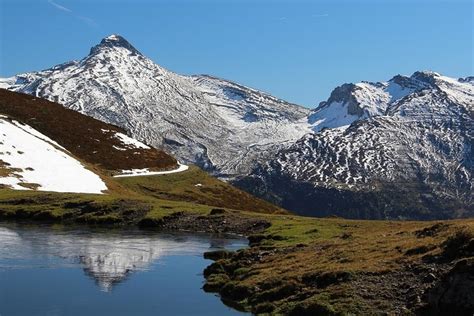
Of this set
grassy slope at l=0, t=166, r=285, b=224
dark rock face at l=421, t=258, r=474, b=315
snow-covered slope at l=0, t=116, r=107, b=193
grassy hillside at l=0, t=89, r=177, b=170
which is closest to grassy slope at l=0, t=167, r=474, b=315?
dark rock face at l=421, t=258, r=474, b=315

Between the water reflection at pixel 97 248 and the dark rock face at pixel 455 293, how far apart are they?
24.0 m

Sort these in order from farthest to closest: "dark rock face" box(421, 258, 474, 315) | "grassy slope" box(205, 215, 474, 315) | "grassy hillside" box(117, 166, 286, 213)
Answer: "grassy hillside" box(117, 166, 286, 213), "grassy slope" box(205, 215, 474, 315), "dark rock face" box(421, 258, 474, 315)

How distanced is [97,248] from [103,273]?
1487 cm

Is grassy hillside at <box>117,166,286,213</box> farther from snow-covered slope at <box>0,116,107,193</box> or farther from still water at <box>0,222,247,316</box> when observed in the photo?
still water at <box>0,222,247,316</box>

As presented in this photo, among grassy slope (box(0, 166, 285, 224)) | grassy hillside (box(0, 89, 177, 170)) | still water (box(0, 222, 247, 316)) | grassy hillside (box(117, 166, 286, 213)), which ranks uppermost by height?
grassy hillside (box(0, 89, 177, 170))

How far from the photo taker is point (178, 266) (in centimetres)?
6069

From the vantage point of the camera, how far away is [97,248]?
226 feet

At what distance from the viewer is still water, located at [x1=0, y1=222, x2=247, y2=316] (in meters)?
42.8

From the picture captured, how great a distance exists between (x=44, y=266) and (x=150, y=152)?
137899 mm

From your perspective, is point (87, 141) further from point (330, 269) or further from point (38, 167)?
point (330, 269)

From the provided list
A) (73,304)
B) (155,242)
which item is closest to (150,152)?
(155,242)

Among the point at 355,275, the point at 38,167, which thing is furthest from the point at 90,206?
the point at 355,275

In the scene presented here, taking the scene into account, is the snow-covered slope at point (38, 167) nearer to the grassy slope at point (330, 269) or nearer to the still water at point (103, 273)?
the still water at point (103, 273)

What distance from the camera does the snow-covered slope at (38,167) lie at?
132m
